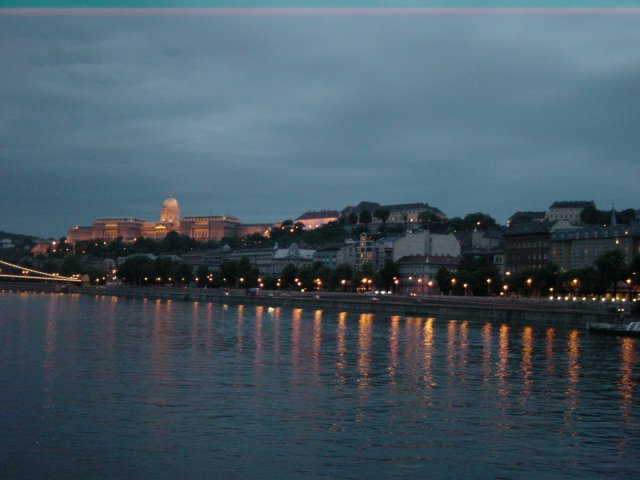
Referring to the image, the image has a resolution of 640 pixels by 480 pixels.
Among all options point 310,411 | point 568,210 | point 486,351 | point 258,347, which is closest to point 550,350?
point 486,351

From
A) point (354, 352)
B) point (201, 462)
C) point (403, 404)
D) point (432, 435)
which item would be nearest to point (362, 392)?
point (403, 404)

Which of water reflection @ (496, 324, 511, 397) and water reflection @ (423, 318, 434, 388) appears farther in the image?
water reflection @ (423, 318, 434, 388)

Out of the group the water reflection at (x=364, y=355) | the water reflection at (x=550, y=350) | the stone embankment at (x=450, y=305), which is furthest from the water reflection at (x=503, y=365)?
the stone embankment at (x=450, y=305)

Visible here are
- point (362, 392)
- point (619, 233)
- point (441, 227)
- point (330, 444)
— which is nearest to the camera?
point (330, 444)

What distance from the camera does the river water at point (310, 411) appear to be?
16.2 metres

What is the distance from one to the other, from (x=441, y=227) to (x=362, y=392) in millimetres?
148050

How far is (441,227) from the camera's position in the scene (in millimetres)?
170875

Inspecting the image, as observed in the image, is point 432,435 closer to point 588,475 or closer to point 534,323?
point 588,475

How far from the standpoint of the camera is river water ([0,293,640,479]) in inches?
638

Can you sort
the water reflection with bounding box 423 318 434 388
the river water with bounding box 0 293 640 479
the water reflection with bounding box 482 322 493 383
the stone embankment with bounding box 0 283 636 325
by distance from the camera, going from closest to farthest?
the river water with bounding box 0 293 640 479
the water reflection with bounding box 423 318 434 388
the water reflection with bounding box 482 322 493 383
the stone embankment with bounding box 0 283 636 325

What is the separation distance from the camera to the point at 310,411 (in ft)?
69.6

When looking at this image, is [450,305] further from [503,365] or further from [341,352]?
[503,365]

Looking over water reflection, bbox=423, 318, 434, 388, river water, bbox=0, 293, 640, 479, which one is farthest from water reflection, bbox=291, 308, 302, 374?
water reflection, bbox=423, 318, 434, 388

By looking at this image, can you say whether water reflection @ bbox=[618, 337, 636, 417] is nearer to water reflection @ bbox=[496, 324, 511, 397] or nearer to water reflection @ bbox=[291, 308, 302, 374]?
water reflection @ bbox=[496, 324, 511, 397]
